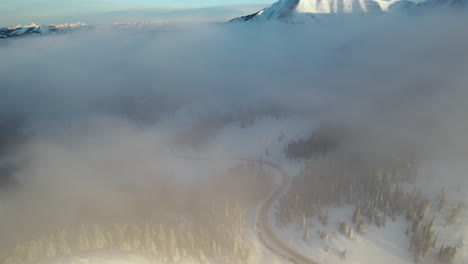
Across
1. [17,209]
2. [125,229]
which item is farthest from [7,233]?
[125,229]

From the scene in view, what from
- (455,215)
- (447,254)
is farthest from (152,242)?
(455,215)

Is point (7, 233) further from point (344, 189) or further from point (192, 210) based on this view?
point (344, 189)

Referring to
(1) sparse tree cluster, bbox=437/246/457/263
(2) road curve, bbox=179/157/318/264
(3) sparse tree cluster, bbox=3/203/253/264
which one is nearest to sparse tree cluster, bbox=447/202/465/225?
(1) sparse tree cluster, bbox=437/246/457/263

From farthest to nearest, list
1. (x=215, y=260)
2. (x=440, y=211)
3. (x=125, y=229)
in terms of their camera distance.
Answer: (x=440, y=211) < (x=125, y=229) < (x=215, y=260)

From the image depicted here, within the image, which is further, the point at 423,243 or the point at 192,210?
the point at 192,210

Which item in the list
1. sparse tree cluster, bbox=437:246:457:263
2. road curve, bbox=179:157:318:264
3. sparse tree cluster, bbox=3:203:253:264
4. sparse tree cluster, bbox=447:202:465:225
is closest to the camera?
sparse tree cluster, bbox=3:203:253:264

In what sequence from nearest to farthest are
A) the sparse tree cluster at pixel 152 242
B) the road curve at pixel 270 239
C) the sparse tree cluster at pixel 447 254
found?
the sparse tree cluster at pixel 152 242 → the sparse tree cluster at pixel 447 254 → the road curve at pixel 270 239

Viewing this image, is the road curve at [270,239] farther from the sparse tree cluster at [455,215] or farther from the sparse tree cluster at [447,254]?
the sparse tree cluster at [455,215]

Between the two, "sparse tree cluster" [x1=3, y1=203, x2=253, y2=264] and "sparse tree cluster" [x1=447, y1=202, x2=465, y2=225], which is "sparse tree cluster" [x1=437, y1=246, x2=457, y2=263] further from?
"sparse tree cluster" [x1=3, y1=203, x2=253, y2=264]

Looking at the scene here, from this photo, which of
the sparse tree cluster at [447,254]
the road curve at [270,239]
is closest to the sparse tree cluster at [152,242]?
the road curve at [270,239]

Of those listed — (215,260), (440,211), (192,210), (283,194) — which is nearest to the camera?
(215,260)

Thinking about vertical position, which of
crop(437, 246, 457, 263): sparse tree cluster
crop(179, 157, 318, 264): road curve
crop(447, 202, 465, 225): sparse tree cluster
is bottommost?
crop(179, 157, 318, 264): road curve
